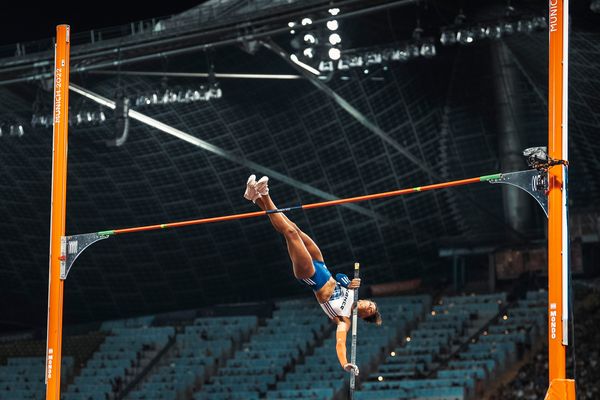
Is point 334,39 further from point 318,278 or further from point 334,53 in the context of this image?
point 318,278

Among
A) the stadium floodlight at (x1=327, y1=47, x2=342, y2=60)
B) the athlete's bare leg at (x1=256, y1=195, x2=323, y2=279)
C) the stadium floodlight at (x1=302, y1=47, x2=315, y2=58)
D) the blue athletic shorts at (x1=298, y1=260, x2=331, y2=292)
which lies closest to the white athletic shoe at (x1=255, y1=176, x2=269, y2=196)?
the athlete's bare leg at (x1=256, y1=195, x2=323, y2=279)

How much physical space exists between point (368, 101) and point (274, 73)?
2.76 meters

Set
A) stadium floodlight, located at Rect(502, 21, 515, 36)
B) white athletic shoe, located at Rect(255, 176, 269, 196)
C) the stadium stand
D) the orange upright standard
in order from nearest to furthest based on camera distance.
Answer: the orange upright standard
white athletic shoe, located at Rect(255, 176, 269, 196)
stadium floodlight, located at Rect(502, 21, 515, 36)
the stadium stand

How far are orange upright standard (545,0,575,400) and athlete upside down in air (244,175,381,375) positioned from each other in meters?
2.61

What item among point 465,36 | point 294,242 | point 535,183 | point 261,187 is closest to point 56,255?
point 261,187

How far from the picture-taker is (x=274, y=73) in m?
28.1

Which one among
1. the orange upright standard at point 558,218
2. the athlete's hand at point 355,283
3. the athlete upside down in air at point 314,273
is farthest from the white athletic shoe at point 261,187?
the orange upright standard at point 558,218

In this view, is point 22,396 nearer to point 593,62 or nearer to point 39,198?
point 39,198

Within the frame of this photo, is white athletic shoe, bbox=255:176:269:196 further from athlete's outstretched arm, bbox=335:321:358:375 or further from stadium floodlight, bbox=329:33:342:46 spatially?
stadium floodlight, bbox=329:33:342:46

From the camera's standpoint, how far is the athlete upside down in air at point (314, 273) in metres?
13.2

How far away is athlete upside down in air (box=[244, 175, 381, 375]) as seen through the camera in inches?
518

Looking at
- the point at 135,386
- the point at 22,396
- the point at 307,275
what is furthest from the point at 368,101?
the point at 307,275

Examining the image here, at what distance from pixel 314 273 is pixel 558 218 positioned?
3278 millimetres

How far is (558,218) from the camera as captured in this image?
11289mm
